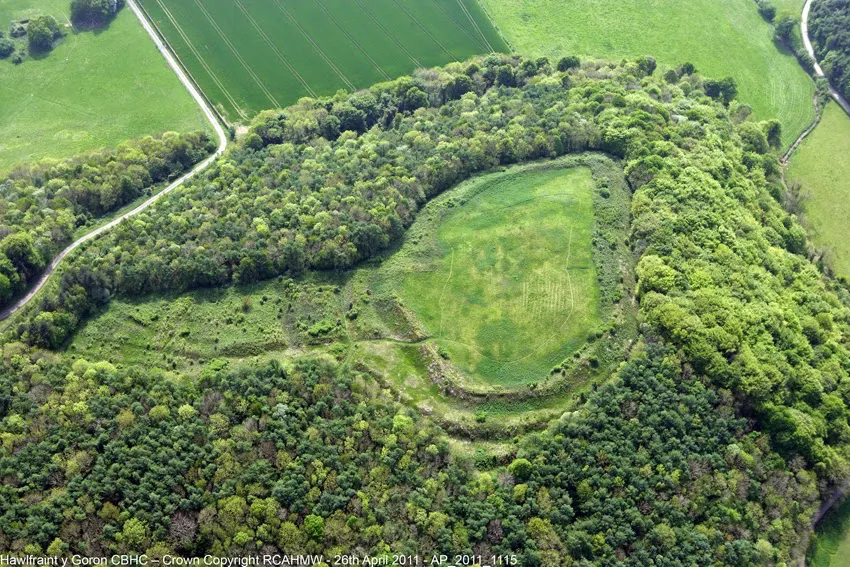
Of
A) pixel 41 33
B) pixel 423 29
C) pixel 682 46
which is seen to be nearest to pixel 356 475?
pixel 423 29

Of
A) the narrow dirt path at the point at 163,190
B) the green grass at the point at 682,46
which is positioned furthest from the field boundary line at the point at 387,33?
the narrow dirt path at the point at 163,190

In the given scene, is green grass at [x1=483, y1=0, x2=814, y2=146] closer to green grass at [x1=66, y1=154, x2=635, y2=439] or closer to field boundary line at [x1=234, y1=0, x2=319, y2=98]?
field boundary line at [x1=234, y1=0, x2=319, y2=98]

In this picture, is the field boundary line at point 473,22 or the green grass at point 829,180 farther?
the field boundary line at point 473,22

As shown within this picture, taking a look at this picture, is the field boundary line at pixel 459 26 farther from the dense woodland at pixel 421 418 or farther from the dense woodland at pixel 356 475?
the dense woodland at pixel 356 475

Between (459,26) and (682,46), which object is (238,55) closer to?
(459,26)

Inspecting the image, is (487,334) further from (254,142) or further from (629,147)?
(254,142)

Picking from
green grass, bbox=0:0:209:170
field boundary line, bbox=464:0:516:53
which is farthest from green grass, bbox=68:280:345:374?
field boundary line, bbox=464:0:516:53
